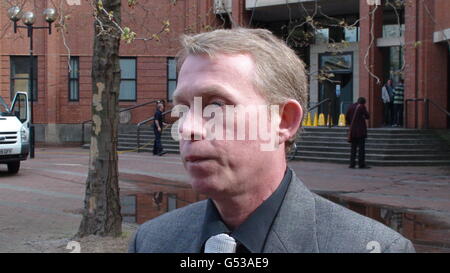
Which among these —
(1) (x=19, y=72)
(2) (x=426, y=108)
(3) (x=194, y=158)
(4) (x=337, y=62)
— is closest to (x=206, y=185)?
(3) (x=194, y=158)

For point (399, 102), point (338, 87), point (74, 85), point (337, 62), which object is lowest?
point (399, 102)

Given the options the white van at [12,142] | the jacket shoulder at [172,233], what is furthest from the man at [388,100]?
the jacket shoulder at [172,233]

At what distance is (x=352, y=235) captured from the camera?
5.31ft

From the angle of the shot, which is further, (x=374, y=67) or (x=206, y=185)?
(x=374, y=67)

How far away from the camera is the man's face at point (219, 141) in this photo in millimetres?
1567

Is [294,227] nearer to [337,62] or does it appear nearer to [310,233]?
[310,233]

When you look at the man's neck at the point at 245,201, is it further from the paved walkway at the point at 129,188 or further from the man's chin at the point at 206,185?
the paved walkway at the point at 129,188

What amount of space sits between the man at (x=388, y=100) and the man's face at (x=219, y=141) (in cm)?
2278

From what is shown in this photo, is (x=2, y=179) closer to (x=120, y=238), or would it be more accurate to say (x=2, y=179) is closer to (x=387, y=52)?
(x=120, y=238)

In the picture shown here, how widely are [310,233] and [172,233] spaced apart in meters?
0.44

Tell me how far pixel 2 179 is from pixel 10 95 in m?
16.1

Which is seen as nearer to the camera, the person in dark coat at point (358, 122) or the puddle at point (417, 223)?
the puddle at point (417, 223)

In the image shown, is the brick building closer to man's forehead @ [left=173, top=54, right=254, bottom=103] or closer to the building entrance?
the building entrance
